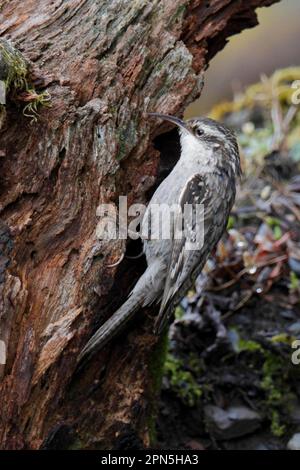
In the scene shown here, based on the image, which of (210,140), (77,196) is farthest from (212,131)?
(77,196)

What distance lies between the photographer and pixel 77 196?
398cm

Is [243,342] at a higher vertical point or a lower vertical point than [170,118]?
lower

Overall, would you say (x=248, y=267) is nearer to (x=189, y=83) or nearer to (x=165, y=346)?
(x=165, y=346)

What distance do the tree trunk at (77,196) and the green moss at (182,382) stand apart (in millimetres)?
883

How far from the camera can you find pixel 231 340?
222 inches

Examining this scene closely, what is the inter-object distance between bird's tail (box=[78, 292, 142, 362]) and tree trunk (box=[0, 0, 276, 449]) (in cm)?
6

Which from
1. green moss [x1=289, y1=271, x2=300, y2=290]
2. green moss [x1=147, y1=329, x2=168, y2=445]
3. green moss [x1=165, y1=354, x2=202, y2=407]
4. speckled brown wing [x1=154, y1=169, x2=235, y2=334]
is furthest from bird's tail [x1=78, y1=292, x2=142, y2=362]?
green moss [x1=289, y1=271, x2=300, y2=290]

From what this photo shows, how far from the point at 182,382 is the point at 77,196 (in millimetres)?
2016

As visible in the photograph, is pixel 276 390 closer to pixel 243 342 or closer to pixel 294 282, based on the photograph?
pixel 243 342

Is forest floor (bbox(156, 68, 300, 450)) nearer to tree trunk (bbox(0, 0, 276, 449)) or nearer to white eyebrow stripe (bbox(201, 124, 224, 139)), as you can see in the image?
tree trunk (bbox(0, 0, 276, 449))

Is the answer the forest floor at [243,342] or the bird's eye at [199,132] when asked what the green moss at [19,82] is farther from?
the forest floor at [243,342]

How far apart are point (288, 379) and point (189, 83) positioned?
2.28 m

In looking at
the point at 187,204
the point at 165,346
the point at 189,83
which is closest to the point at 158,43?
the point at 189,83

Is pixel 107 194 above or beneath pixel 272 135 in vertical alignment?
beneath
